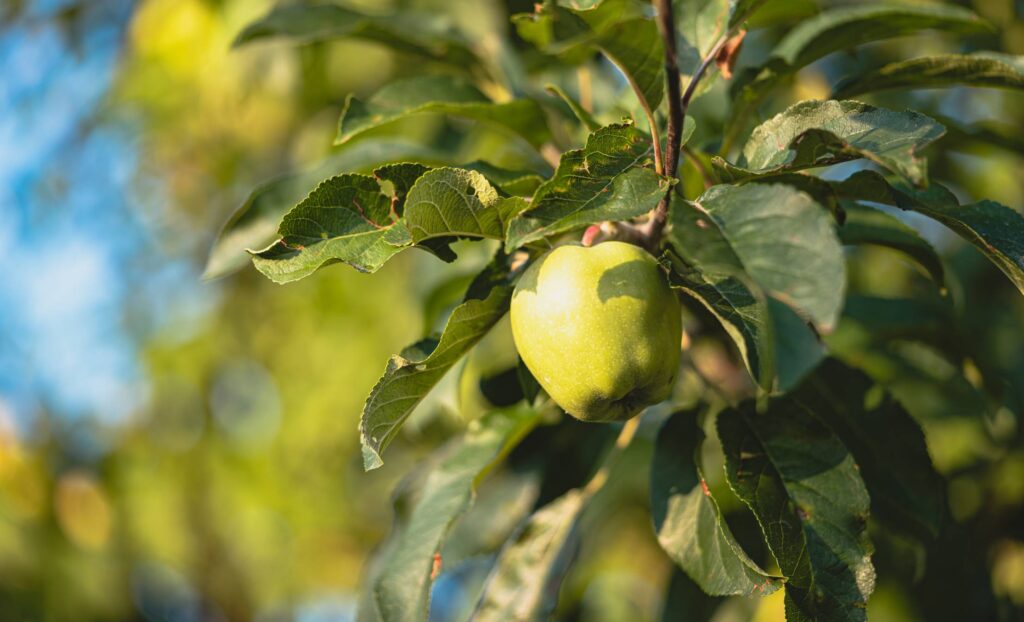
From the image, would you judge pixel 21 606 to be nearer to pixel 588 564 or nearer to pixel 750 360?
pixel 588 564

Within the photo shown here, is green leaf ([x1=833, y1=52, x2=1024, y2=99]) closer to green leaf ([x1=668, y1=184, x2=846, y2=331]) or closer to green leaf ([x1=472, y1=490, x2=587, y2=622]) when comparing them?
green leaf ([x1=668, y1=184, x2=846, y2=331])

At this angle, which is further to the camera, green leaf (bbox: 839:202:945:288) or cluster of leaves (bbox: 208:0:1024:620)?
green leaf (bbox: 839:202:945:288)

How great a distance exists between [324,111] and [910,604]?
Answer: 1.51 m

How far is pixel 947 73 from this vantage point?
2.75ft

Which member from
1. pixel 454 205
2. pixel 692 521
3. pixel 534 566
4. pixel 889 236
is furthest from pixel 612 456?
pixel 454 205

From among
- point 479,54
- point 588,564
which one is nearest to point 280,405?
point 588,564

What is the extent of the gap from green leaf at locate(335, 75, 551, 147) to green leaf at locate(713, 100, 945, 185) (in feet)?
0.94

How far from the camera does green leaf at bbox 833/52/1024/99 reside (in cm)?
80

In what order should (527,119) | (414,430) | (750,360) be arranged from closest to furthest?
(750,360) < (527,119) < (414,430)

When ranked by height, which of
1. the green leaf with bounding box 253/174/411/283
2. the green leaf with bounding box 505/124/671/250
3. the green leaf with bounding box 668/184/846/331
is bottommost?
the green leaf with bounding box 253/174/411/283

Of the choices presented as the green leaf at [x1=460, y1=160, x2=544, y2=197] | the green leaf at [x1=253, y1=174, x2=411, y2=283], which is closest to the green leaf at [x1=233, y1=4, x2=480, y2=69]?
the green leaf at [x1=460, y1=160, x2=544, y2=197]

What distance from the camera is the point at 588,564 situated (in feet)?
5.31

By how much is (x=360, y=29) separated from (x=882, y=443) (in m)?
0.76

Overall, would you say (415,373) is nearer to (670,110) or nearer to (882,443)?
(670,110)
